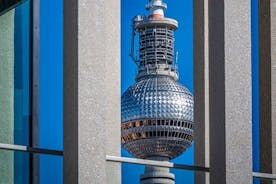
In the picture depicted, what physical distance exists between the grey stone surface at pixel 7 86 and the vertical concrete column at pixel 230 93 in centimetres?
258

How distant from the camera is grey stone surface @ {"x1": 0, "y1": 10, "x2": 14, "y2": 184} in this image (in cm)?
1016

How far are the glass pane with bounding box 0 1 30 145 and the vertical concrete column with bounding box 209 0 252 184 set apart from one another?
7.86 ft

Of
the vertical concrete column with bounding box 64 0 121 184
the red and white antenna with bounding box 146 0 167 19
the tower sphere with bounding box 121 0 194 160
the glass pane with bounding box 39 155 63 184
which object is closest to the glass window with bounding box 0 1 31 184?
the glass pane with bounding box 39 155 63 184

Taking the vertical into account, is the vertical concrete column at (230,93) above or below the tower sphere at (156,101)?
below

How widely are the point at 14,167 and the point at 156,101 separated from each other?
9977cm

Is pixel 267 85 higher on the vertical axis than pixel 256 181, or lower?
higher

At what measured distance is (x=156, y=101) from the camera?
109875 millimetres

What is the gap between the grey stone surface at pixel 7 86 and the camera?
10164 mm

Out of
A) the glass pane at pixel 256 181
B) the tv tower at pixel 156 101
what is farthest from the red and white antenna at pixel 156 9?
the glass pane at pixel 256 181

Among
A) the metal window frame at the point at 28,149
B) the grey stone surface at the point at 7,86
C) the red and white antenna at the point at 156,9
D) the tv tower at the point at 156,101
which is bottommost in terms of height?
the metal window frame at the point at 28,149

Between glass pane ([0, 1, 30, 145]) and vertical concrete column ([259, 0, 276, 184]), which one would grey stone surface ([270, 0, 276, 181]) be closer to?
vertical concrete column ([259, 0, 276, 184])

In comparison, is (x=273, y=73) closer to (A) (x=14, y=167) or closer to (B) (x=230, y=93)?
(B) (x=230, y=93)

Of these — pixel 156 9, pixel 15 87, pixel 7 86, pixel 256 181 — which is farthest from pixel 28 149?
pixel 156 9

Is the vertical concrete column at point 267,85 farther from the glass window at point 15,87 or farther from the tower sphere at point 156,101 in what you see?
the tower sphere at point 156,101
